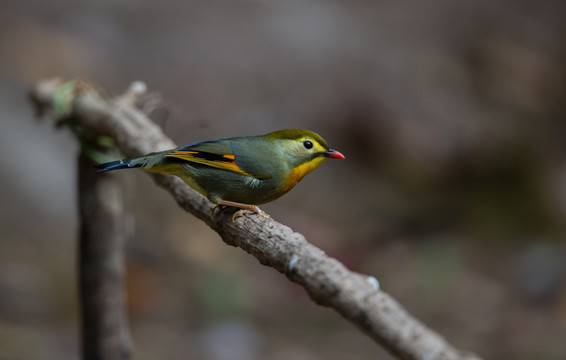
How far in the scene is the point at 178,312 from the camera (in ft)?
20.3

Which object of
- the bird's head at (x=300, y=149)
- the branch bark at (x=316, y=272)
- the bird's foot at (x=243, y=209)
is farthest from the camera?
the bird's head at (x=300, y=149)

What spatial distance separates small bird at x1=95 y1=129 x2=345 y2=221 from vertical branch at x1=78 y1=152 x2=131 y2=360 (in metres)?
1.15

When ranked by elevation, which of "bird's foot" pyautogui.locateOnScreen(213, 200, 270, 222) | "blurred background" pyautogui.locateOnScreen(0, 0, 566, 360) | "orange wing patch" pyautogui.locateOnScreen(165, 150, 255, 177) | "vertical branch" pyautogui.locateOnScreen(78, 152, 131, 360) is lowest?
"vertical branch" pyautogui.locateOnScreen(78, 152, 131, 360)

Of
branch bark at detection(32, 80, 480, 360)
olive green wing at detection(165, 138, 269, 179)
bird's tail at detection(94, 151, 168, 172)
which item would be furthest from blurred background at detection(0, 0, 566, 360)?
olive green wing at detection(165, 138, 269, 179)

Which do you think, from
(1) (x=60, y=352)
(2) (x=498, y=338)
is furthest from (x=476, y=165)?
(1) (x=60, y=352)

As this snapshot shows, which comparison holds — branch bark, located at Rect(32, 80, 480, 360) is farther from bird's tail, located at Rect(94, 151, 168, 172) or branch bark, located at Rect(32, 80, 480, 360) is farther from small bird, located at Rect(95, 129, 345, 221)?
bird's tail, located at Rect(94, 151, 168, 172)

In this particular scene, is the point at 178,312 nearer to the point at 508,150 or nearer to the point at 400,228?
the point at 400,228

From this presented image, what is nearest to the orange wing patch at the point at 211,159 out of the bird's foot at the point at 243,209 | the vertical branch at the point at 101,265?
the bird's foot at the point at 243,209

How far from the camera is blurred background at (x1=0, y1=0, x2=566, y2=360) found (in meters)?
6.19

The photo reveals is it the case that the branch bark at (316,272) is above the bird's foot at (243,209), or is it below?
below

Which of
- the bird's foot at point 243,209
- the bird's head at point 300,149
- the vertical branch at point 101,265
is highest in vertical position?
the bird's head at point 300,149

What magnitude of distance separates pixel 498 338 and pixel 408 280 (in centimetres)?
109

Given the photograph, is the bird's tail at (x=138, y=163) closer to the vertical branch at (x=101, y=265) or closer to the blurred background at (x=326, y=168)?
the vertical branch at (x=101, y=265)

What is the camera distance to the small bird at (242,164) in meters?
2.78
